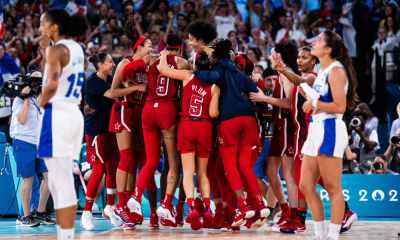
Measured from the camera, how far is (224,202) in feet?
19.9

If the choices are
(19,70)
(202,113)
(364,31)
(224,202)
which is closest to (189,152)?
A: (202,113)

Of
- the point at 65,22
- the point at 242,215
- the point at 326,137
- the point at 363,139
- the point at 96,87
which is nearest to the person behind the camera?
the point at 65,22

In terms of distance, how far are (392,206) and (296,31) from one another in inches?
226

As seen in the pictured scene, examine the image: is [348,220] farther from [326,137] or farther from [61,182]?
[61,182]

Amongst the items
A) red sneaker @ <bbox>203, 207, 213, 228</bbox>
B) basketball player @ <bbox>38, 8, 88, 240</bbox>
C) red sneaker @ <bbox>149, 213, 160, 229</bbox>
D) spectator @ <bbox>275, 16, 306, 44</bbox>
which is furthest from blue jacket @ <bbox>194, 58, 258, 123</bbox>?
spectator @ <bbox>275, 16, 306, 44</bbox>

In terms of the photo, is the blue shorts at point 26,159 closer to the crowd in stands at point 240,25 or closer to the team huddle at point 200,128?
the team huddle at point 200,128

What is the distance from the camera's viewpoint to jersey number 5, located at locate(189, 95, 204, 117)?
5.60 metres

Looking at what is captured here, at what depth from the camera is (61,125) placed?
3844mm

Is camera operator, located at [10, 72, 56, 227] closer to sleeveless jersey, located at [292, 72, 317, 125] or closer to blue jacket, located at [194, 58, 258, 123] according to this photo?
blue jacket, located at [194, 58, 258, 123]

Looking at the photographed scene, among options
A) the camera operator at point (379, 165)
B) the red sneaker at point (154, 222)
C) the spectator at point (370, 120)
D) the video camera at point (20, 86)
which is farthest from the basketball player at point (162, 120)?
the spectator at point (370, 120)

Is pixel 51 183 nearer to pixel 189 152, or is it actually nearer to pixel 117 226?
pixel 189 152

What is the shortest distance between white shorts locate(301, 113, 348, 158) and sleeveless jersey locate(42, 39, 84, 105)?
7.15 ft

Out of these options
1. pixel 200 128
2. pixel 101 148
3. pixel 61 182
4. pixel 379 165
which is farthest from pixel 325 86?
pixel 379 165

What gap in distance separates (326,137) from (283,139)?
161 centimetres
